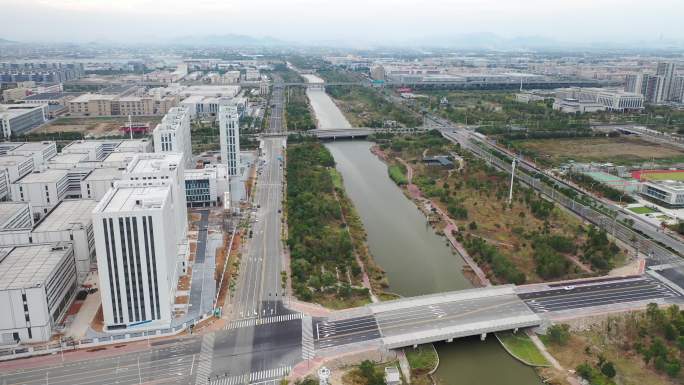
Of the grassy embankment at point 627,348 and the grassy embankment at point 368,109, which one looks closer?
the grassy embankment at point 627,348

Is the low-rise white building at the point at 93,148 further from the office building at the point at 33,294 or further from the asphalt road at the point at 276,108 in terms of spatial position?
the office building at the point at 33,294

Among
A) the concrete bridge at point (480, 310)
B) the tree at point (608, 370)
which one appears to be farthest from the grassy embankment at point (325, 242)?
the tree at point (608, 370)

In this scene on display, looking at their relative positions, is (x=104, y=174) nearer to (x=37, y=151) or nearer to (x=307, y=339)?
(x=37, y=151)

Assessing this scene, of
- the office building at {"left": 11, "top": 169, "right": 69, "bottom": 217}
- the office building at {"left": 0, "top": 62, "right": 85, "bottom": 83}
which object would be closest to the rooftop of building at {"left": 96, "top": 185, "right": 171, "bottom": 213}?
the office building at {"left": 11, "top": 169, "right": 69, "bottom": 217}

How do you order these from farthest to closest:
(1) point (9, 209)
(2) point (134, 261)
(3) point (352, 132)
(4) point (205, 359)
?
(3) point (352, 132), (1) point (9, 209), (2) point (134, 261), (4) point (205, 359)

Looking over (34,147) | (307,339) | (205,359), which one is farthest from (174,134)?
(307,339)

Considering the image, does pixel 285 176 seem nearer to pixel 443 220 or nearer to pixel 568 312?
pixel 443 220
